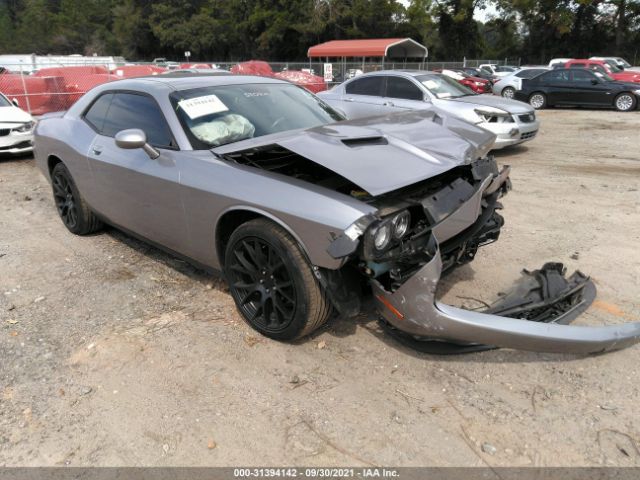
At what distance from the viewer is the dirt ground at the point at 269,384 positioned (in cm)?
241

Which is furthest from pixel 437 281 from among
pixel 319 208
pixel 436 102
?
pixel 436 102

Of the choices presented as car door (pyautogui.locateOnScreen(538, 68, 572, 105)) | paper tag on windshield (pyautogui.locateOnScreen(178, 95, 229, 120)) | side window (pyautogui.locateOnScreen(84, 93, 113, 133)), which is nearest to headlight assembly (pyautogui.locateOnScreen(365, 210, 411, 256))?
paper tag on windshield (pyautogui.locateOnScreen(178, 95, 229, 120))

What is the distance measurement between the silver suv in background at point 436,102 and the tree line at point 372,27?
47903 millimetres

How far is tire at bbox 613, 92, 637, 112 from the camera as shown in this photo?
52.1ft

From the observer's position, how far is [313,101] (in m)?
4.49

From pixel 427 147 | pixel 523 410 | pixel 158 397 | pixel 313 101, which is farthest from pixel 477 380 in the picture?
pixel 313 101

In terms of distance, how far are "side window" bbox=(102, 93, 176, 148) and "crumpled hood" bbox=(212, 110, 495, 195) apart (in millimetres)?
612

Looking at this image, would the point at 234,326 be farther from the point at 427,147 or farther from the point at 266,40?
the point at 266,40

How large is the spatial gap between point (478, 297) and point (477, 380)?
102 centimetres

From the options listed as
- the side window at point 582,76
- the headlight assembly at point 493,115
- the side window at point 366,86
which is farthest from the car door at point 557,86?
the side window at point 366,86

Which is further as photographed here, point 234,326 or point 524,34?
point 524,34

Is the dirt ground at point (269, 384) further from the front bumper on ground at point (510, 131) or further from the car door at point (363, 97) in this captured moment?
the car door at point (363, 97)

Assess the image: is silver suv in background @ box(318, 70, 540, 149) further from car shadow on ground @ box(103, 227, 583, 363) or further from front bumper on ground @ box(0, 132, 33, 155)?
front bumper on ground @ box(0, 132, 33, 155)

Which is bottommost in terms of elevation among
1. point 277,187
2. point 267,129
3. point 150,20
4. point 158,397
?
point 158,397
